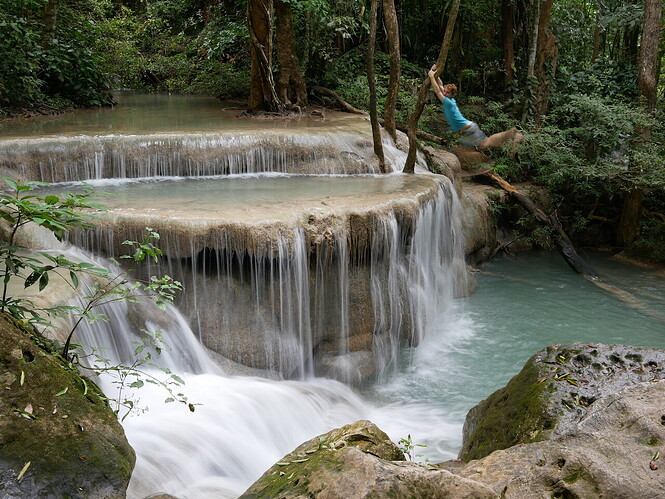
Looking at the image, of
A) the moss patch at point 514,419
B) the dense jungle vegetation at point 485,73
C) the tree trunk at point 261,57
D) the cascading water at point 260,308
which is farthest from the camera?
the tree trunk at point 261,57

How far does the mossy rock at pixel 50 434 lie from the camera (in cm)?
303

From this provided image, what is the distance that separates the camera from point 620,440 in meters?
3.19

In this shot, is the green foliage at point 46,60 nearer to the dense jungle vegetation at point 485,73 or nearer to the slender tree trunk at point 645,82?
the dense jungle vegetation at point 485,73

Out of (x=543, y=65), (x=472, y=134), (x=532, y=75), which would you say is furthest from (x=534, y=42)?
(x=472, y=134)

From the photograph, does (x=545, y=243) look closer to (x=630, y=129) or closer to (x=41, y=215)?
(x=630, y=129)

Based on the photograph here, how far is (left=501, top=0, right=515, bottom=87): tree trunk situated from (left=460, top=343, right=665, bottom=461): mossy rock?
1199 cm

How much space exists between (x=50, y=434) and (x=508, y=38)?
15110 millimetres

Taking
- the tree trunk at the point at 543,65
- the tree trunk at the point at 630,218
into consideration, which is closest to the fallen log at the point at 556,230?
the tree trunk at the point at 630,218

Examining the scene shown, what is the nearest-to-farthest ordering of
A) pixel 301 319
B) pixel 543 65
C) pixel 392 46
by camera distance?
pixel 301 319 < pixel 392 46 < pixel 543 65

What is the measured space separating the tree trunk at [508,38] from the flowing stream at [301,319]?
5317 millimetres

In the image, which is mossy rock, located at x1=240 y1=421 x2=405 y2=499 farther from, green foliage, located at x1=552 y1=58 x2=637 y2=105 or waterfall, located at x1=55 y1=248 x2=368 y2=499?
green foliage, located at x1=552 y1=58 x2=637 y2=105

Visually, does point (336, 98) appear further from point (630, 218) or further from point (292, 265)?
point (292, 265)

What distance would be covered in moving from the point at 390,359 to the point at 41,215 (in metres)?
5.07

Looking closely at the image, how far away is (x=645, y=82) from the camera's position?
1204cm
